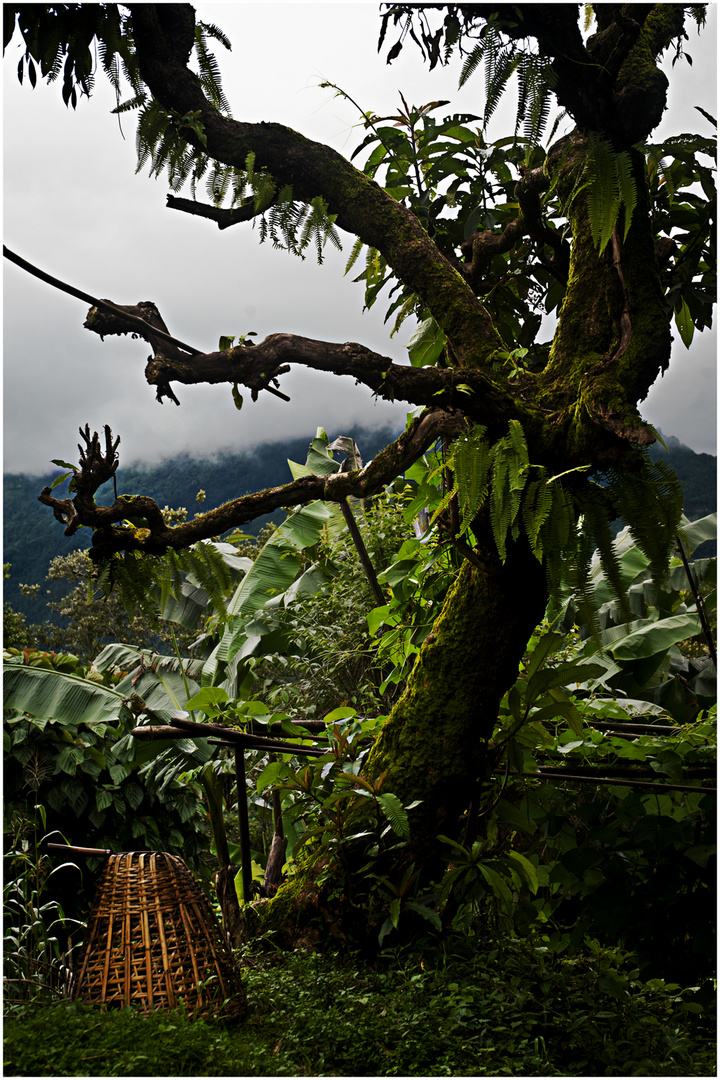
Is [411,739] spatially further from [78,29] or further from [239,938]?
[78,29]

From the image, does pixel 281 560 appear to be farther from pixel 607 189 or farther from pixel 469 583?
pixel 607 189

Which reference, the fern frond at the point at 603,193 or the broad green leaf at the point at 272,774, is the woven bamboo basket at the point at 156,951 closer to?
the broad green leaf at the point at 272,774

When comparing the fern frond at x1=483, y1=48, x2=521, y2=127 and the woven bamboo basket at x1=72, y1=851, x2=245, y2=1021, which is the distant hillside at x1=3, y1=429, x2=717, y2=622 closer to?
the woven bamboo basket at x1=72, y1=851, x2=245, y2=1021

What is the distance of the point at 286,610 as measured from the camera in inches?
238

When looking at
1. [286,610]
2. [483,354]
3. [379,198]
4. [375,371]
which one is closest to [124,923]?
[375,371]

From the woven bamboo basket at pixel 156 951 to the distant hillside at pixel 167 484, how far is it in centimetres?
4588

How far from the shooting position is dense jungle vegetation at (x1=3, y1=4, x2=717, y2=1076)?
6.46 ft

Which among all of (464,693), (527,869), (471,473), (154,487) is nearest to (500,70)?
(471,473)

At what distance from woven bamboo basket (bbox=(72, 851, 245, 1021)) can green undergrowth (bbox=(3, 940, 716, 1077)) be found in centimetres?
8

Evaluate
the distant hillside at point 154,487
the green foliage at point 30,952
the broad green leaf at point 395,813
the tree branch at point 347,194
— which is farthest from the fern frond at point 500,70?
the distant hillside at point 154,487

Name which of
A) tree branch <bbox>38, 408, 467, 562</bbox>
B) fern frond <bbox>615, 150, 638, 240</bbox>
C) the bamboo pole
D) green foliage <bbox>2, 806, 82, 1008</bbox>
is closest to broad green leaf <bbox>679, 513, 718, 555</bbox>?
tree branch <bbox>38, 408, 467, 562</bbox>

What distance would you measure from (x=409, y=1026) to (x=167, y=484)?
190 ft

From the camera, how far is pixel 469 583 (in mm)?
2619

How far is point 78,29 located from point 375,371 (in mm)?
1337
